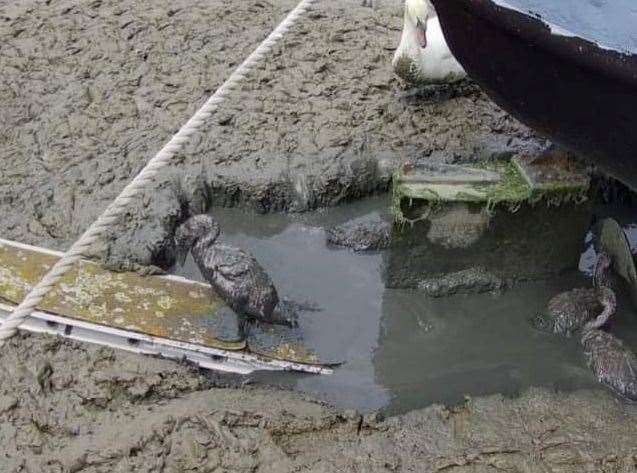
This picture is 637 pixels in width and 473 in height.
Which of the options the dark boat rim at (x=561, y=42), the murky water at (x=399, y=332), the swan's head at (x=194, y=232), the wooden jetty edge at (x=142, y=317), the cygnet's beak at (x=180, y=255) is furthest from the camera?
Answer: the cygnet's beak at (x=180, y=255)

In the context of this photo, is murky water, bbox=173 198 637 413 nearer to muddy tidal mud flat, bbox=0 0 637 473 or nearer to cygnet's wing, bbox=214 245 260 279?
Answer: muddy tidal mud flat, bbox=0 0 637 473

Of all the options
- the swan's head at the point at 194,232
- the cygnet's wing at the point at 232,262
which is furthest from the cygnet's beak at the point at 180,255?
the cygnet's wing at the point at 232,262

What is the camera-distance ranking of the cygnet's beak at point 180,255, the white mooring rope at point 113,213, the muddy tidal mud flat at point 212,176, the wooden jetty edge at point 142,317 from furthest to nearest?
the cygnet's beak at point 180,255 → the wooden jetty edge at point 142,317 → the muddy tidal mud flat at point 212,176 → the white mooring rope at point 113,213

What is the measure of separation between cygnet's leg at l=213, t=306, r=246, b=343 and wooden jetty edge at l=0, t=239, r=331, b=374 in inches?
1.0

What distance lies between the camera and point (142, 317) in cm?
354

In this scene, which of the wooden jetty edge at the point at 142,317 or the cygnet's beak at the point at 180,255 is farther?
the cygnet's beak at the point at 180,255

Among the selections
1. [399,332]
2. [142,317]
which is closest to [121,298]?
[142,317]

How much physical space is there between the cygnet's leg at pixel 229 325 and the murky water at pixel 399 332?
21 centimetres

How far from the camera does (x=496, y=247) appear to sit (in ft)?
13.4

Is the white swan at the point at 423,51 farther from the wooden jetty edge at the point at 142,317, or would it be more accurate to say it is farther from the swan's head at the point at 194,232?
the wooden jetty edge at the point at 142,317

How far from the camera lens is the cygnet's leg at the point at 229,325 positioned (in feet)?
11.5

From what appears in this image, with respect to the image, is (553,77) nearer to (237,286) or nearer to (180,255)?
(237,286)

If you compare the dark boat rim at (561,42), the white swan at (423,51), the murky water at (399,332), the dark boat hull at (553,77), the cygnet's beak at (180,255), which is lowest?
the murky water at (399,332)

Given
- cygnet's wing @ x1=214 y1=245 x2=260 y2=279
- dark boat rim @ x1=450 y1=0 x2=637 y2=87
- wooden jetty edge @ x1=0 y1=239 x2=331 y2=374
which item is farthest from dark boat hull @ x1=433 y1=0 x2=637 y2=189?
wooden jetty edge @ x1=0 y1=239 x2=331 y2=374
